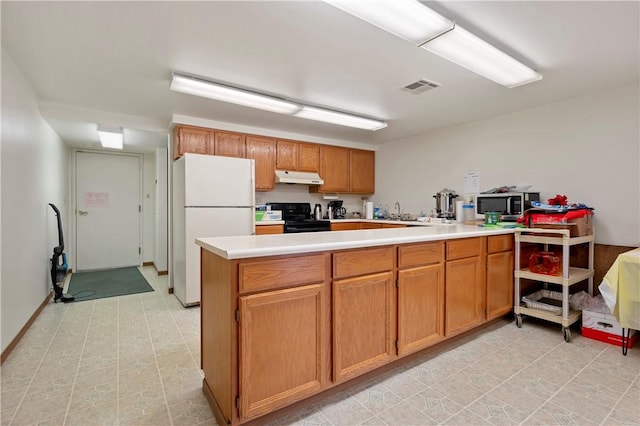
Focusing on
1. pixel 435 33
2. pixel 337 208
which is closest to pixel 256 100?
pixel 435 33

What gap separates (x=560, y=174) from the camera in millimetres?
3375

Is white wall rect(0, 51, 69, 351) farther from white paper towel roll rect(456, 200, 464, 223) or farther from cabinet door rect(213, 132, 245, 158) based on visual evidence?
white paper towel roll rect(456, 200, 464, 223)

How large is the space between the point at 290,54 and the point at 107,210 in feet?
16.5

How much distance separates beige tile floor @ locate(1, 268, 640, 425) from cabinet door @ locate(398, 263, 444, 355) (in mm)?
192

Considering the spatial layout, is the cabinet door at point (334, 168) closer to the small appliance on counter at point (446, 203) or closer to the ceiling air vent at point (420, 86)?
the small appliance on counter at point (446, 203)

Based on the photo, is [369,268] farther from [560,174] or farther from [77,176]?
[77,176]

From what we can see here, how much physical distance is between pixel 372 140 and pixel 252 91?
286 centimetres

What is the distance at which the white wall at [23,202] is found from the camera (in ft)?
7.73

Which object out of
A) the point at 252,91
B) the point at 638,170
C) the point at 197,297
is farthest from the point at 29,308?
the point at 638,170

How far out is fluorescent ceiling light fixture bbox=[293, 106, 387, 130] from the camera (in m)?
3.56

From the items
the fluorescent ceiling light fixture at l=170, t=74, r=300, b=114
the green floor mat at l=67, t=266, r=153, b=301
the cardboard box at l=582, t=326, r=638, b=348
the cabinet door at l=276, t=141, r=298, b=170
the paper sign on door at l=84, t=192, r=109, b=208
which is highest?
the fluorescent ceiling light fixture at l=170, t=74, r=300, b=114

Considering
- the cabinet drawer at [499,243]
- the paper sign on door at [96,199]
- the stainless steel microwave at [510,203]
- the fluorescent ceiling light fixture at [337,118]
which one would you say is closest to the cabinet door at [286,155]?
the fluorescent ceiling light fixture at [337,118]

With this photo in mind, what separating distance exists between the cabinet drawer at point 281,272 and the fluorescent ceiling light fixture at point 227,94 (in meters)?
2.01

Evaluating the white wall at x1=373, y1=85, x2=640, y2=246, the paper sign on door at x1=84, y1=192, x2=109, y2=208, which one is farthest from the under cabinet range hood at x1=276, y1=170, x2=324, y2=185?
the paper sign on door at x1=84, y1=192, x2=109, y2=208
